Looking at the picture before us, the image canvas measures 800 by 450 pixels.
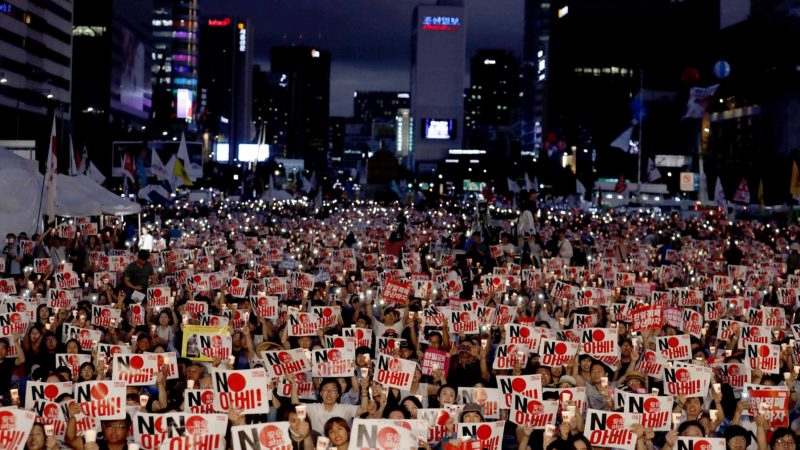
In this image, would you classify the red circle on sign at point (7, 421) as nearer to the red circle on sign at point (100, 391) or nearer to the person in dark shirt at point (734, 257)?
the red circle on sign at point (100, 391)

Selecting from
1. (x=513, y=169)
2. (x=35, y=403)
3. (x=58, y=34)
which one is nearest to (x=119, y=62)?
(x=58, y=34)

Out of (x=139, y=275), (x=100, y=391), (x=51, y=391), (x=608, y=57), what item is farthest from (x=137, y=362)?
(x=608, y=57)

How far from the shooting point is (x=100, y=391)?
32.0 feet

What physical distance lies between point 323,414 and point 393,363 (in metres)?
1.01

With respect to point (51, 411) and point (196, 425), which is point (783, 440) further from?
point (51, 411)

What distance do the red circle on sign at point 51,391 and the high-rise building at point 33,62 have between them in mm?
81156

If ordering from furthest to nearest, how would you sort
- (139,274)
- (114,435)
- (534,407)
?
(139,274) → (534,407) → (114,435)

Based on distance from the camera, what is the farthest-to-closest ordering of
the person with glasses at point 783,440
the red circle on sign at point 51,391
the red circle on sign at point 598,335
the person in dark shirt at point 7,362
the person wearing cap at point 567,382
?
1. the red circle on sign at point 598,335
2. the person in dark shirt at point 7,362
3. the person wearing cap at point 567,382
4. the red circle on sign at point 51,391
5. the person with glasses at point 783,440

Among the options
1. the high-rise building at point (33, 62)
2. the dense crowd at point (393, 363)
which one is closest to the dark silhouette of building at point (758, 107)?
the high-rise building at point (33, 62)

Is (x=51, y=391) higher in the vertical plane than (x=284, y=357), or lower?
lower

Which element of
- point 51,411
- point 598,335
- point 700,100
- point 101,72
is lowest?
point 51,411

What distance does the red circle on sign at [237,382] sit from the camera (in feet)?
32.3

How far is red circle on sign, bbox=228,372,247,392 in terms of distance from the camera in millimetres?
9859

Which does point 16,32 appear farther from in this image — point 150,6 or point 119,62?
point 150,6
